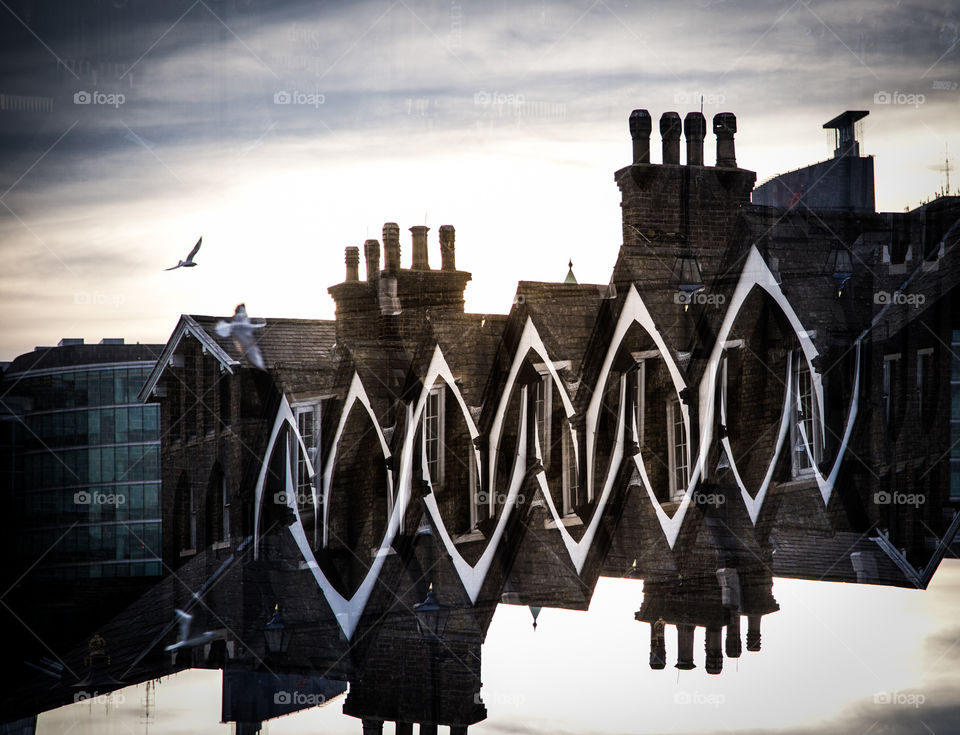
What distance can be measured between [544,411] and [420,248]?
2641mm

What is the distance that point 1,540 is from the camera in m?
17.3

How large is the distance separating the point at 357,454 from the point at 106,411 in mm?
9428

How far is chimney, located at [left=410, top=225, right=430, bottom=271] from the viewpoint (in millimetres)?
13453

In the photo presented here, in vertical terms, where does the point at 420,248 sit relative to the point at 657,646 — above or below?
above

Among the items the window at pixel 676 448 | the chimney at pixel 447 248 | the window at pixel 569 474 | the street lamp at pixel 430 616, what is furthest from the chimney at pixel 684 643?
the chimney at pixel 447 248

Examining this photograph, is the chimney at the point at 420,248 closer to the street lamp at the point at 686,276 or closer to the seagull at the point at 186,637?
the street lamp at the point at 686,276

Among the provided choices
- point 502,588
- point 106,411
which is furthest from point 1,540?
point 502,588

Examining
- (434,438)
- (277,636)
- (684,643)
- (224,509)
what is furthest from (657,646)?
(224,509)

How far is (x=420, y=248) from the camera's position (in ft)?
44.3

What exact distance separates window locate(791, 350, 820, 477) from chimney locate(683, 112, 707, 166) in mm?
2617

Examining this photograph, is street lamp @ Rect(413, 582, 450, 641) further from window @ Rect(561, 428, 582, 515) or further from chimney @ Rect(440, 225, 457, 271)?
chimney @ Rect(440, 225, 457, 271)

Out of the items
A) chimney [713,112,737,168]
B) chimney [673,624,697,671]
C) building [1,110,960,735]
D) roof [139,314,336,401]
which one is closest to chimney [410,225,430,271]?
building [1,110,960,735]

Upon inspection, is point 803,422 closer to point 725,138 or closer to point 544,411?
point 544,411

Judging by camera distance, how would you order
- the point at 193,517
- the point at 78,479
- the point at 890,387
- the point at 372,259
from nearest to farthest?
the point at 890,387
the point at 372,259
the point at 193,517
the point at 78,479
